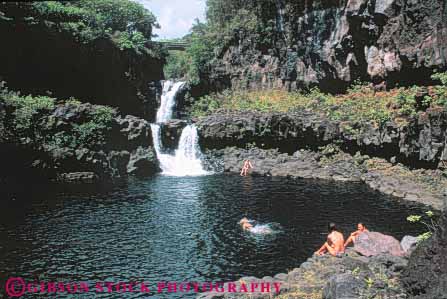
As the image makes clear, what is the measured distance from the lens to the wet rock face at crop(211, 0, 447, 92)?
4338 cm

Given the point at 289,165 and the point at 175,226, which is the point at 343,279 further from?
the point at 289,165

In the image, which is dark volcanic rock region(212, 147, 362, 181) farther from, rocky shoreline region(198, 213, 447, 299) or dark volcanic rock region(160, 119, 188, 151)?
rocky shoreline region(198, 213, 447, 299)

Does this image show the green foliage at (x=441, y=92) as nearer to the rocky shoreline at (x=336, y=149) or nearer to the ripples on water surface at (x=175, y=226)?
the rocky shoreline at (x=336, y=149)

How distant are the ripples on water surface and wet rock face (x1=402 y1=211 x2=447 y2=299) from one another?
930cm

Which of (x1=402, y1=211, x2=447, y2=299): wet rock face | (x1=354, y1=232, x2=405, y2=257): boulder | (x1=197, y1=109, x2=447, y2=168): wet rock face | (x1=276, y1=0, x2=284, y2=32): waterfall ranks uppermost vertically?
(x1=276, y1=0, x2=284, y2=32): waterfall

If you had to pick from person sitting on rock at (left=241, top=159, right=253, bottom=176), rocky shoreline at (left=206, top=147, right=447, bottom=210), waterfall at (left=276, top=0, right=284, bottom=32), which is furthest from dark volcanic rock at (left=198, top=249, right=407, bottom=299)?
waterfall at (left=276, top=0, right=284, bottom=32)

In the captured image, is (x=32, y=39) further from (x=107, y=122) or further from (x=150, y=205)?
(x=150, y=205)

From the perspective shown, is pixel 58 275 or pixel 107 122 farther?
pixel 107 122

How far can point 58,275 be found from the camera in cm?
Result: 2027

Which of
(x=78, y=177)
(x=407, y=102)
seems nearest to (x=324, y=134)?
(x=407, y=102)

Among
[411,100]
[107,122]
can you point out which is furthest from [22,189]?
[411,100]

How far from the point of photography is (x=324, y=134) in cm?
4684

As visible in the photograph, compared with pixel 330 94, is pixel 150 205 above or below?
below

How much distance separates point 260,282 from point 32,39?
39.2 meters
